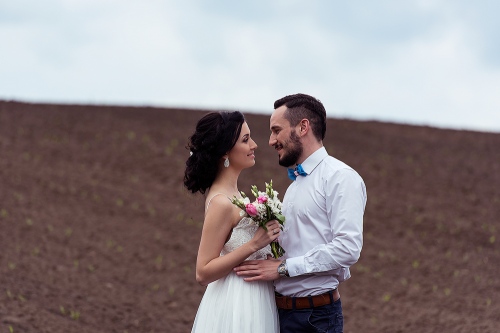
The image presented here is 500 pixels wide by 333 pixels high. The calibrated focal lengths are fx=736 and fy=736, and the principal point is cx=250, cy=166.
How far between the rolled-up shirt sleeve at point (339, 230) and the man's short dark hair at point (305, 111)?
40 cm

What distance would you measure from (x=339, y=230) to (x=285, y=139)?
0.73 meters

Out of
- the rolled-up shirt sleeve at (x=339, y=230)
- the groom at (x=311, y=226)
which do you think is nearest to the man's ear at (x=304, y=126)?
the groom at (x=311, y=226)

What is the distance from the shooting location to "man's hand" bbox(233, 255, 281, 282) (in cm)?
466

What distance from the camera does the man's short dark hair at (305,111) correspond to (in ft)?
15.6

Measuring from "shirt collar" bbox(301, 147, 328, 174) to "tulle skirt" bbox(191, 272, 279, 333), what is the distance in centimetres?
82

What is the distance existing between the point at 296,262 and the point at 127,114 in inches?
688

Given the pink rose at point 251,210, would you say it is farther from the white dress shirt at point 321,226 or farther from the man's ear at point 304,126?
the man's ear at point 304,126

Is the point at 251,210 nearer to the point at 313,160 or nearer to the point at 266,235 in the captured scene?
the point at 266,235

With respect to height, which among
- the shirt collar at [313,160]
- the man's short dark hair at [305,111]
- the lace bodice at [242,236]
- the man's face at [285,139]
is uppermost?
the man's short dark hair at [305,111]

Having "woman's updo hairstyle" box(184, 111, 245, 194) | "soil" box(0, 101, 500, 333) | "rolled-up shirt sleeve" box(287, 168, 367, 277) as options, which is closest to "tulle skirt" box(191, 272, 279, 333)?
"rolled-up shirt sleeve" box(287, 168, 367, 277)

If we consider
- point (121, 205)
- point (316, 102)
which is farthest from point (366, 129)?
point (316, 102)

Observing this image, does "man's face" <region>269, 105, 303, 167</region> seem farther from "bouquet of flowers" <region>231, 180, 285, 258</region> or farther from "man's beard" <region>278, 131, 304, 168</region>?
"bouquet of flowers" <region>231, 180, 285, 258</region>

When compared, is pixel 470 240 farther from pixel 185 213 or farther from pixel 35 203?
pixel 35 203

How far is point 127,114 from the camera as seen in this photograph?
21.4 m
